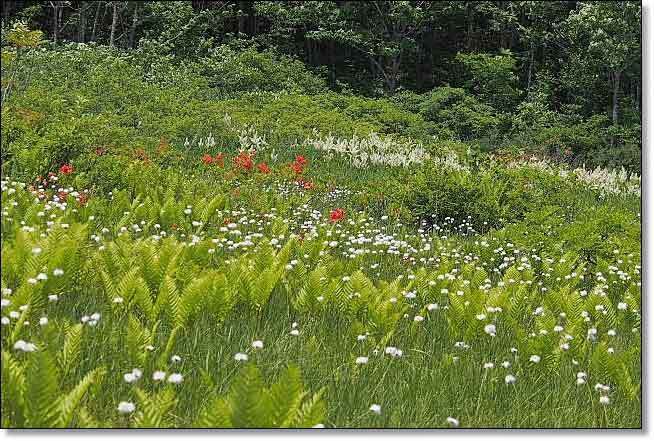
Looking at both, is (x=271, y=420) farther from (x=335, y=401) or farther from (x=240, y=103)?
(x=240, y=103)

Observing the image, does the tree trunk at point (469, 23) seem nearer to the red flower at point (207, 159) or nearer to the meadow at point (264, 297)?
the meadow at point (264, 297)

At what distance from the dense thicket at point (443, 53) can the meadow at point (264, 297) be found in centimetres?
42

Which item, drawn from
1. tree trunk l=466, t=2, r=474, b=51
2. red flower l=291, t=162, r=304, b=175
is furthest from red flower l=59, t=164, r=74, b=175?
tree trunk l=466, t=2, r=474, b=51

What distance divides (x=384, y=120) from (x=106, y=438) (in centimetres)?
1365

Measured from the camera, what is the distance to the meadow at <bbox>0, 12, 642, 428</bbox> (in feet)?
7.38

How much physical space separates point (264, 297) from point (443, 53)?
694cm

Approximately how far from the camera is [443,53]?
9383 mm

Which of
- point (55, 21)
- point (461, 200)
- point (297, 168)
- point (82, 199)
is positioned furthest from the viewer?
point (297, 168)

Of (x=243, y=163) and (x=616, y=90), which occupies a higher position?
(x=616, y=90)

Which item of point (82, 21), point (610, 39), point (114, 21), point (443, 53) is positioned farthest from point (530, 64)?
point (82, 21)

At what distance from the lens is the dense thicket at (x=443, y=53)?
4.15 metres

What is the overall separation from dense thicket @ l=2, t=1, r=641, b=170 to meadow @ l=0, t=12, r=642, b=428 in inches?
16.7

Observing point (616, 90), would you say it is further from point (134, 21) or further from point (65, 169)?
point (65, 169)

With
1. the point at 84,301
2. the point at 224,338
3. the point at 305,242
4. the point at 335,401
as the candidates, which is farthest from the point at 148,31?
the point at 335,401
